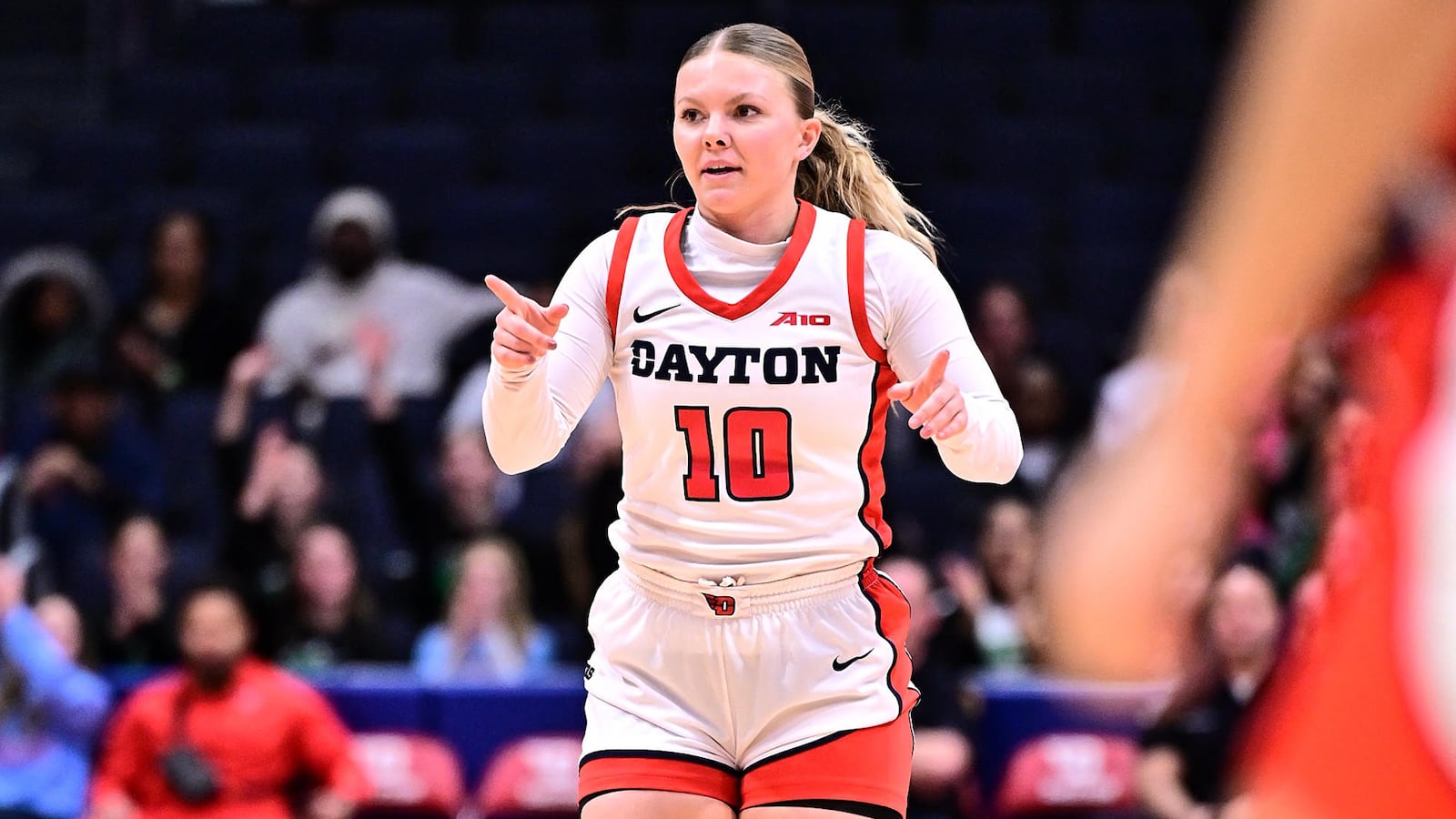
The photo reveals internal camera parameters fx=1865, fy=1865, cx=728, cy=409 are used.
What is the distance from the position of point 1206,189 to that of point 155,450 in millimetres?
8091

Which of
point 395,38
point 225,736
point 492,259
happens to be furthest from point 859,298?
point 395,38

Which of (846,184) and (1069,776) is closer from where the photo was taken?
(846,184)

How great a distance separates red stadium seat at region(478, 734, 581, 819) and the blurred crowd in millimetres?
461

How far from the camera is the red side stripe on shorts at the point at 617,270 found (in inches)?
152

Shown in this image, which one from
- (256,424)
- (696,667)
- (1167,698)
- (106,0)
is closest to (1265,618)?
(1167,698)

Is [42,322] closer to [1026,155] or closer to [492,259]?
[492,259]

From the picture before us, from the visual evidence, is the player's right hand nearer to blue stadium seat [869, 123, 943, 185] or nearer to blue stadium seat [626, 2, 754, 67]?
blue stadium seat [869, 123, 943, 185]

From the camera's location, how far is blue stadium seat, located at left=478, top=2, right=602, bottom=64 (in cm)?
1130

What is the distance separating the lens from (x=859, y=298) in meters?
3.79

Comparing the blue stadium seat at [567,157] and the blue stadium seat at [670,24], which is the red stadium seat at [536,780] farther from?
the blue stadium seat at [670,24]

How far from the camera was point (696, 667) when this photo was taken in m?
3.71

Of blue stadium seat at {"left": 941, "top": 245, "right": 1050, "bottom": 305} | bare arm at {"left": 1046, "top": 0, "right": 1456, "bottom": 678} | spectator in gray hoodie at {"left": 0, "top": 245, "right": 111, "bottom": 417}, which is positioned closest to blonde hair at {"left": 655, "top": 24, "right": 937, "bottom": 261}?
bare arm at {"left": 1046, "top": 0, "right": 1456, "bottom": 678}

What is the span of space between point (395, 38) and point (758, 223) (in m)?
8.02

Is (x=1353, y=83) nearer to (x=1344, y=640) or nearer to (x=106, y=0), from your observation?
(x=1344, y=640)
